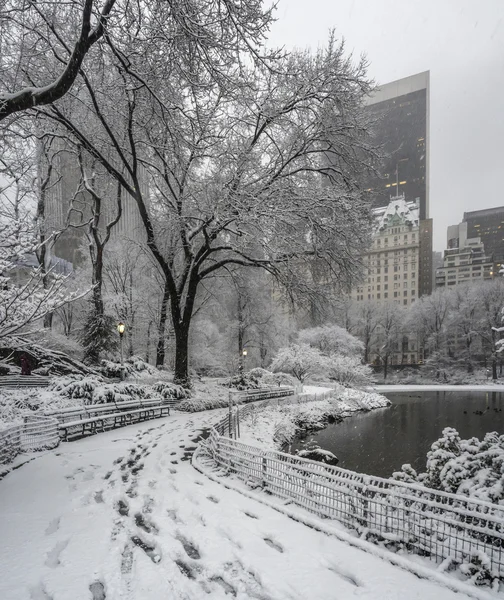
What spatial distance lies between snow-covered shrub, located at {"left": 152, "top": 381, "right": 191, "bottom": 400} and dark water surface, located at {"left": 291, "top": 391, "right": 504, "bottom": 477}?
6.95 metres

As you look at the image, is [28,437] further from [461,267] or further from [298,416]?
[461,267]

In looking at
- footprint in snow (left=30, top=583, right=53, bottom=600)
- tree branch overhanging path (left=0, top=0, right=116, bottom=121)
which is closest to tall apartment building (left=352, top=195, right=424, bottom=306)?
tree branch overhanging path (left=0, top=0, right=116, bottom=121)

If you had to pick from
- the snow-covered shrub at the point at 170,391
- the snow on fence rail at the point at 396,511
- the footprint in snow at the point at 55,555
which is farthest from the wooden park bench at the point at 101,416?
the footprint in snow at the point at 55,555

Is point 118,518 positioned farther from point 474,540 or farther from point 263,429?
point 263,429

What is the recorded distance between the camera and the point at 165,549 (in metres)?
5.27

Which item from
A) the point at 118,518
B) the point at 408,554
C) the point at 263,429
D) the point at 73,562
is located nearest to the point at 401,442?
the point at 263,429

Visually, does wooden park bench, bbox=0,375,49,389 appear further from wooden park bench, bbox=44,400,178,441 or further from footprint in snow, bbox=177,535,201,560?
footprint in snow, bbox=177,535,201,560

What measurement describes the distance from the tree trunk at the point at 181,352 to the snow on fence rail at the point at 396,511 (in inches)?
527

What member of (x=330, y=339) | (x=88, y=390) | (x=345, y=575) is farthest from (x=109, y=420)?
(x=330, y=339)

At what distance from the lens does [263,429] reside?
61.1 feet

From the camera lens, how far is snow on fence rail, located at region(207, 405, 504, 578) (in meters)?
4.88

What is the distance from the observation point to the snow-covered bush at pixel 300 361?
36.2 m

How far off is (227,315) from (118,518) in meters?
30.3

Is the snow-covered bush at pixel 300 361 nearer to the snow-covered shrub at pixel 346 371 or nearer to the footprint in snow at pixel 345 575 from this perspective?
the snow-covered shrub at pixel 346 371
